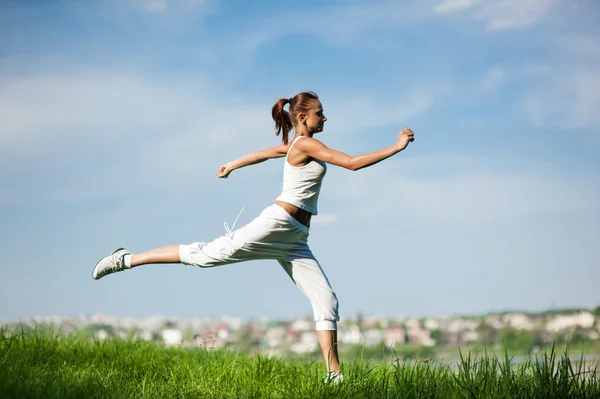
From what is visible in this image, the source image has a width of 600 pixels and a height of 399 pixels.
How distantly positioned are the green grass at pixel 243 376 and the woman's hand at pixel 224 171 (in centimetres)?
189

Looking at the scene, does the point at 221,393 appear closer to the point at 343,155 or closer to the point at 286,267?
the point at 286,267

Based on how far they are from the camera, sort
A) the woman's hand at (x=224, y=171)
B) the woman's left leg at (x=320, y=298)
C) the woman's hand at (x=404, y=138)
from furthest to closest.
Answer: the woman's hand at (x=224, y=171) < the woman's left leg at (x=320, y=298) < the woman's hand at (x=404, y=138)

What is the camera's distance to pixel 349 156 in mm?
5602

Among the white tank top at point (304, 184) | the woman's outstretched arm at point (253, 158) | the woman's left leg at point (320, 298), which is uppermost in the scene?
the woman's outstretched arm at point (253, 158)

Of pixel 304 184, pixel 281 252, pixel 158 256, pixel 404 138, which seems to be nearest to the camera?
pixel 404 138

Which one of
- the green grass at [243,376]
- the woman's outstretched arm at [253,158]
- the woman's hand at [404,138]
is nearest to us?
the green grass at [243,376]

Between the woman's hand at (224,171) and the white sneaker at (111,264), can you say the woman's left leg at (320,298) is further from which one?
the white sneaker at (111,264)

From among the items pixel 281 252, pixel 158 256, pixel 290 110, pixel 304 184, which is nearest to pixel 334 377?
pixel 281 252

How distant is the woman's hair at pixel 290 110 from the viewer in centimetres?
616

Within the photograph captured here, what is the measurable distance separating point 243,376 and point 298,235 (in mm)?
1409

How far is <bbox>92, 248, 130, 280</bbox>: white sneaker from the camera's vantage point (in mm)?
6801

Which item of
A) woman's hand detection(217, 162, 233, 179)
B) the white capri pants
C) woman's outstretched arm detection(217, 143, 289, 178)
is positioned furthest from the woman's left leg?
woman's hand detection(217, 162, 233, 179)

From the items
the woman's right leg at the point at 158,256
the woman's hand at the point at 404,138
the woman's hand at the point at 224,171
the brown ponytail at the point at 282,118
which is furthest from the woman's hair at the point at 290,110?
the woman's right leg at the point at 158,256

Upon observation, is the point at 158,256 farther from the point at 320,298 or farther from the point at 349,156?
the point at 349,156
